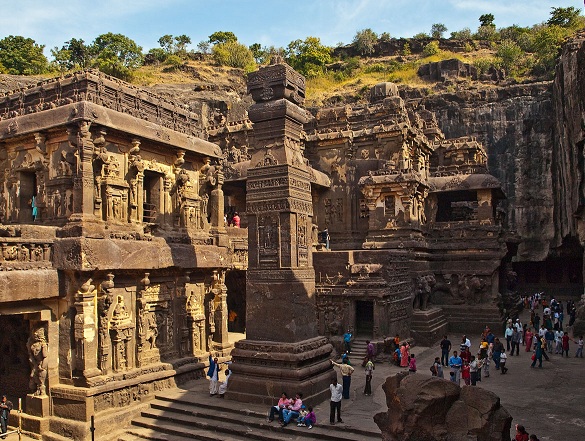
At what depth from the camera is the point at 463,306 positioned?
24.9 metres

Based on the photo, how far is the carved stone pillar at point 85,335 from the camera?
484 inches

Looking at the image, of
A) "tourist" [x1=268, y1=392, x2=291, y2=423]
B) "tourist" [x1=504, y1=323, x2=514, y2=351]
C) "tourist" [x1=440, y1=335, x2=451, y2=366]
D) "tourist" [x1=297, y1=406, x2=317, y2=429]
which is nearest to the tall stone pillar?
"tourist" [x1=268, y1=392, x2=291, y2=423]

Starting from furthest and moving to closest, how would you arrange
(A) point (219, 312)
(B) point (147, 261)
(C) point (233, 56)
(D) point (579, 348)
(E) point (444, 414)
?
(C) point (233, 56), (D) point (579, 348), (A) point (219, 312), (B) point (147, 261), (E) point (444, 414)

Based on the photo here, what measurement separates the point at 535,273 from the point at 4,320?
3762cm

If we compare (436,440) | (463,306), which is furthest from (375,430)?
(463,306)

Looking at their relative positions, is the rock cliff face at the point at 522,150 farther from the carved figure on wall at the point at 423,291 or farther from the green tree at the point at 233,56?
the green tree at the point at 233,56

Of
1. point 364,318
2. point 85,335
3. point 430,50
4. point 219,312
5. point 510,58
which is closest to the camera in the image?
point 85,335

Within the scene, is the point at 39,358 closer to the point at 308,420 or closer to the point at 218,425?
the point at 218,425

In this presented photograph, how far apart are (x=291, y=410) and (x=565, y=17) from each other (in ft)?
228

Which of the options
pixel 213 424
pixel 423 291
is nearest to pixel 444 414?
pixel 213 424

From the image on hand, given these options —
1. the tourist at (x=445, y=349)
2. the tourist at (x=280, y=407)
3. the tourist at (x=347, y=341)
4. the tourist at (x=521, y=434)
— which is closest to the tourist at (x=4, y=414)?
the tourist at (x=280, y=407)

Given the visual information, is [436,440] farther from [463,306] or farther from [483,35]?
[483,35]

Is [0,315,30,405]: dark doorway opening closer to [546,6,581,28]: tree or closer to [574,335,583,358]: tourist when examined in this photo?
[574,335,583,358]: tourist

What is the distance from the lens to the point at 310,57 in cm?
7081
